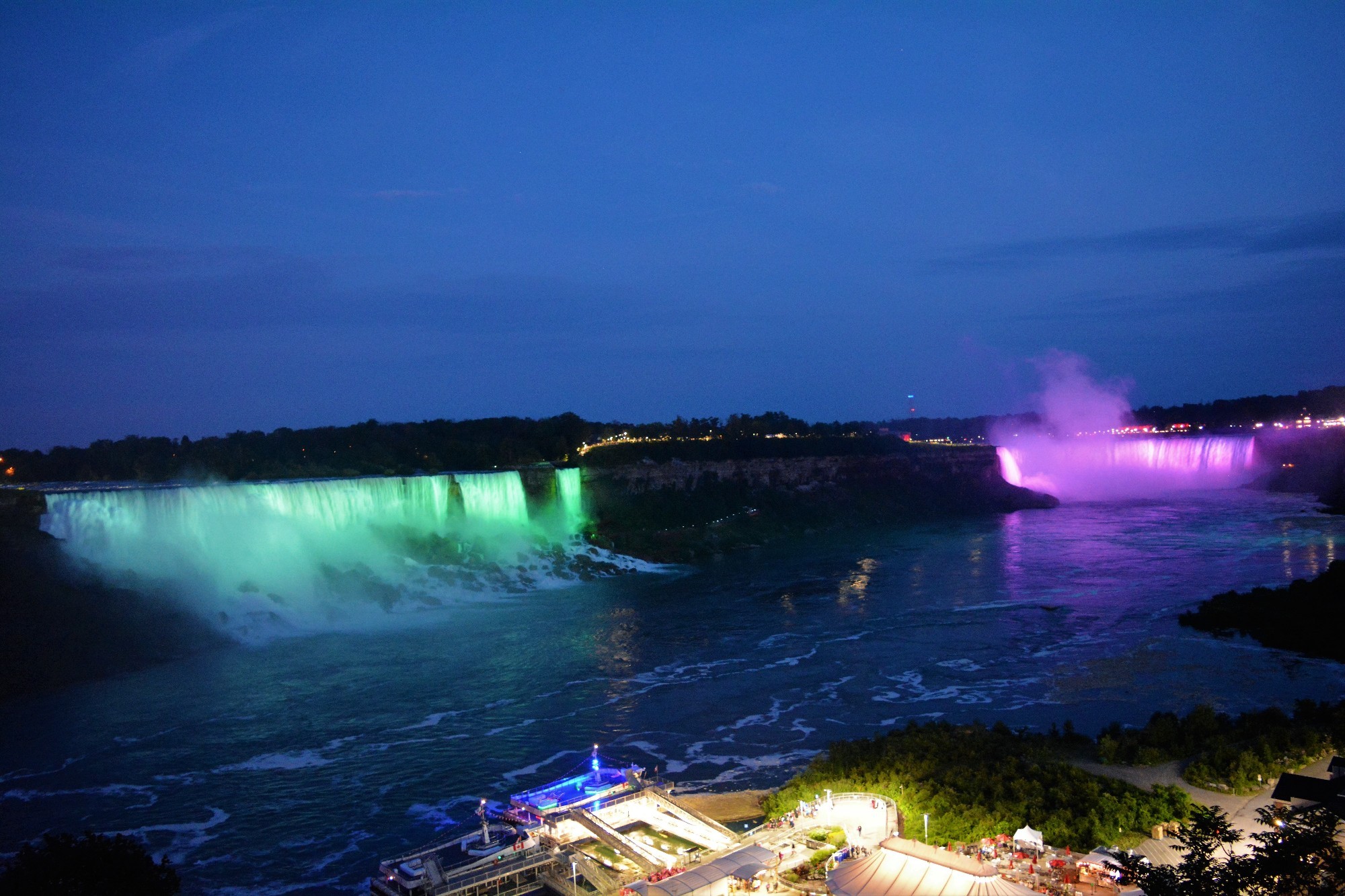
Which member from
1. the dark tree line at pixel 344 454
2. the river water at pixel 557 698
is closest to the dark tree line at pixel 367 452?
the dark tree line at pixel 344 454

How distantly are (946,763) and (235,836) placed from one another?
10413mm

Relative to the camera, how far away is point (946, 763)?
1381 centimetres

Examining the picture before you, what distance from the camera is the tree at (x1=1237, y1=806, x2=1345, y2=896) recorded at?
821 centimetres

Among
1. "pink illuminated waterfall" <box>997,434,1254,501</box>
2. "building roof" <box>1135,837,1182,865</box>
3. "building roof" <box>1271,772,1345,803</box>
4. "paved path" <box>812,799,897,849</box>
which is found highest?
"pink illuminated waterfall" <box>997,434,1254,501</box>

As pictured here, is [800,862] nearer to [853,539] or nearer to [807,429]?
[853,539]

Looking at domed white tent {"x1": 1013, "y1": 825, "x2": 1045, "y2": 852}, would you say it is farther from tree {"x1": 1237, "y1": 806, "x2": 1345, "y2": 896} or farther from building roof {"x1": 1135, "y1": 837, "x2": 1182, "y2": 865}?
tree {"x1": 1237, "y1": 806, "x2": 1345, "y2": 896}

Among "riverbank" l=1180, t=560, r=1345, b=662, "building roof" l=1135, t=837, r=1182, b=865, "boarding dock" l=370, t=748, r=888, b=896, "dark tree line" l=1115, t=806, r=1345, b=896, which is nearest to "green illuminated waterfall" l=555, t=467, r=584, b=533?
"riverbank" l=1180, t=560, r=1345, b=662

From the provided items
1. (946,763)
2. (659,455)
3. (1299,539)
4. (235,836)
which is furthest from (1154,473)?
(235,836)

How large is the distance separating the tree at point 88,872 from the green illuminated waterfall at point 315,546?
1798cm

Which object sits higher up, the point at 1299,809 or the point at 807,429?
the point at 807,429

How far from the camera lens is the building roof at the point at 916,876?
9.38 m

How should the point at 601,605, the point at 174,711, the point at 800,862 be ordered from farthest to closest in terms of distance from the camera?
1. the point at 601,605
2. the point at 174,711
3. the point at 800,862

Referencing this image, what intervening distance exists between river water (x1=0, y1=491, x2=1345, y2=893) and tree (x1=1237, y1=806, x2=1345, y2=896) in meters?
7.62

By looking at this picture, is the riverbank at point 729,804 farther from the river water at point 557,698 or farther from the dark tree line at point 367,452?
the dark tree line at point 367,452
